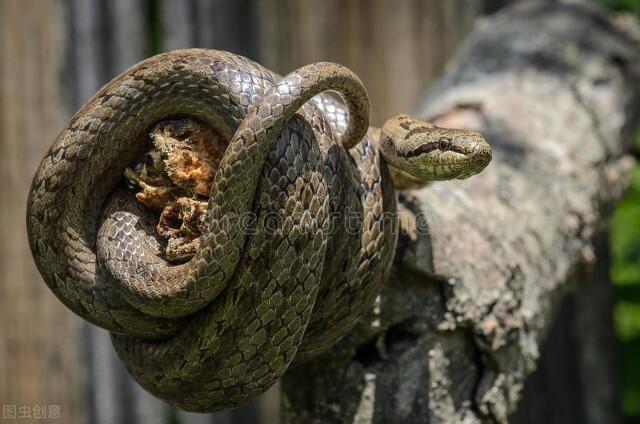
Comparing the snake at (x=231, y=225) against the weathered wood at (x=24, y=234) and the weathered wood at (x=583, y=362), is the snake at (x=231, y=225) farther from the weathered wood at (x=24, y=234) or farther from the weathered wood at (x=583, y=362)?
the weathered wood at (x=583, y=362)

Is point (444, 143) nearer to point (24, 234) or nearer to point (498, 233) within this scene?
point (498, 233)

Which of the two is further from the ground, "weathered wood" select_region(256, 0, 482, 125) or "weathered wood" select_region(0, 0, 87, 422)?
"weathered wood" select_region(256, 0, 482, 125)

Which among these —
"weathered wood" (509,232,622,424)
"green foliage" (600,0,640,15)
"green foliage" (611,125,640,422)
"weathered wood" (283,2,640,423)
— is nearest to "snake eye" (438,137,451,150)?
"weathered wood" (283,2,640,423)

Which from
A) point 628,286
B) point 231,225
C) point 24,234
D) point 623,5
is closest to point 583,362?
point 628,286

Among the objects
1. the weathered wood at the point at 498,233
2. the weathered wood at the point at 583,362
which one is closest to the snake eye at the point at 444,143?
the weathered wood at the point at 498,233

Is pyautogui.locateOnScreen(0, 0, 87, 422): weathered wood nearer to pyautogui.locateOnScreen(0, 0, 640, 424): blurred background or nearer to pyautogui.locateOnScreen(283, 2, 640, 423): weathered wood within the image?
pyautogui.locateOnScreen(0, 0, 640, 424): blurred background
